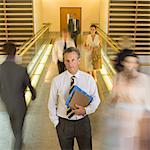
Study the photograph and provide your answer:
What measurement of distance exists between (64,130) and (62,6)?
925 inches

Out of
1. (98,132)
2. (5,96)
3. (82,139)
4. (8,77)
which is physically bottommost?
(98,132)

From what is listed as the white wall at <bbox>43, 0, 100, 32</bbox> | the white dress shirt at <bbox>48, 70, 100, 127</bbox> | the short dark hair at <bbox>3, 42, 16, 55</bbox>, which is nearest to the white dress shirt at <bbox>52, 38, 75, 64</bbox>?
the short dark hair at <bbox>3, 42, 16, 55</bbox>

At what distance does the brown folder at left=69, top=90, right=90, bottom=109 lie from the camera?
340 cm

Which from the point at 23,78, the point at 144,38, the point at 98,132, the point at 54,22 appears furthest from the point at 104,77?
the point at 54,22

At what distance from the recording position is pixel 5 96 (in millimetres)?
4219

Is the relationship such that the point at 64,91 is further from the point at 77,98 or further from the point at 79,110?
the point at 79,110

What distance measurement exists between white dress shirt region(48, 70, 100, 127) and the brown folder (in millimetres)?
59

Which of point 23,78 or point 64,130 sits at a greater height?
point 23,78

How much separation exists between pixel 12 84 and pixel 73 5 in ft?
74.1

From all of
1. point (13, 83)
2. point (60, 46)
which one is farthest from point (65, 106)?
point (60, 46)

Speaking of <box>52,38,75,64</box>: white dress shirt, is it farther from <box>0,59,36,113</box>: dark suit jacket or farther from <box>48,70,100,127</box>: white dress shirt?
<box>48,70,100,127</box>: white dress shirt

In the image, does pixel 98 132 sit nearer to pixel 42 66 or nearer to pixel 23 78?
pixel 23 78

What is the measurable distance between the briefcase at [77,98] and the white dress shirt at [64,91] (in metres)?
0.05

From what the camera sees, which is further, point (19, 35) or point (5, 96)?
point (19, 35)
